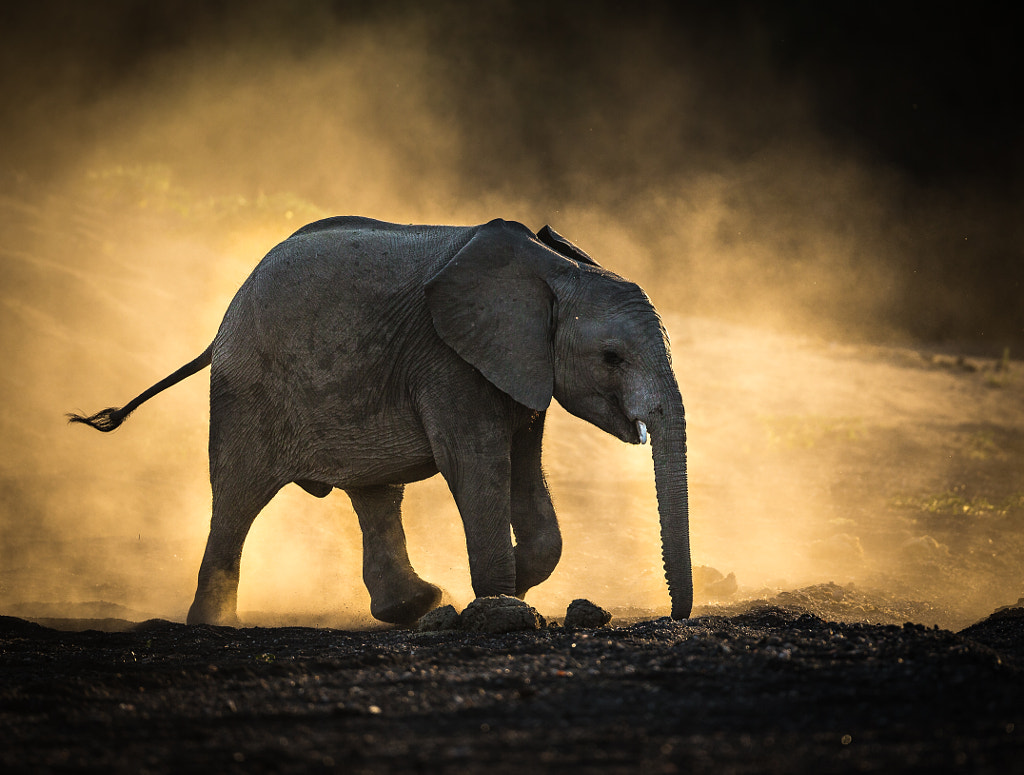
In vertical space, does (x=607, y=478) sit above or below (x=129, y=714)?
above

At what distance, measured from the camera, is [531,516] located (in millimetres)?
7941

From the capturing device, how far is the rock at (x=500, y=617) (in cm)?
633

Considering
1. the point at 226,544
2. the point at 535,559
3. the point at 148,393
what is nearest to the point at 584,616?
the point at 535,559

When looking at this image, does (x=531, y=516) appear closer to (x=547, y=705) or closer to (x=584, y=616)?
(x=584, y=616)

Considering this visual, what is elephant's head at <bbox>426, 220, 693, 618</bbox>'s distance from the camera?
6.91 m

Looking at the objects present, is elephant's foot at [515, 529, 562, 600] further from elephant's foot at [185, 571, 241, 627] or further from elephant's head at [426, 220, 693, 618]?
elephant's foot at [185, 571, 241, 627]

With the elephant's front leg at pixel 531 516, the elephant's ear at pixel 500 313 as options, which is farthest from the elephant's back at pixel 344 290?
the elephant's front leg at pixel 531 516

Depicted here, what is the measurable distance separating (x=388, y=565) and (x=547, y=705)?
4780 mm

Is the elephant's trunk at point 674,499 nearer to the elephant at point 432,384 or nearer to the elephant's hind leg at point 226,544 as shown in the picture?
the elephant at point 432,384

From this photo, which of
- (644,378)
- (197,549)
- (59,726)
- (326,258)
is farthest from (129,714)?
(197,549)

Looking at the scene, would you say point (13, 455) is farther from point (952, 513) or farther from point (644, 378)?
point (952, 513)

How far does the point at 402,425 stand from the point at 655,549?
5.45m

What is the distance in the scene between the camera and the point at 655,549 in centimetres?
1238

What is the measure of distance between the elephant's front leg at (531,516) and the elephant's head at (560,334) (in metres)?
0.72
